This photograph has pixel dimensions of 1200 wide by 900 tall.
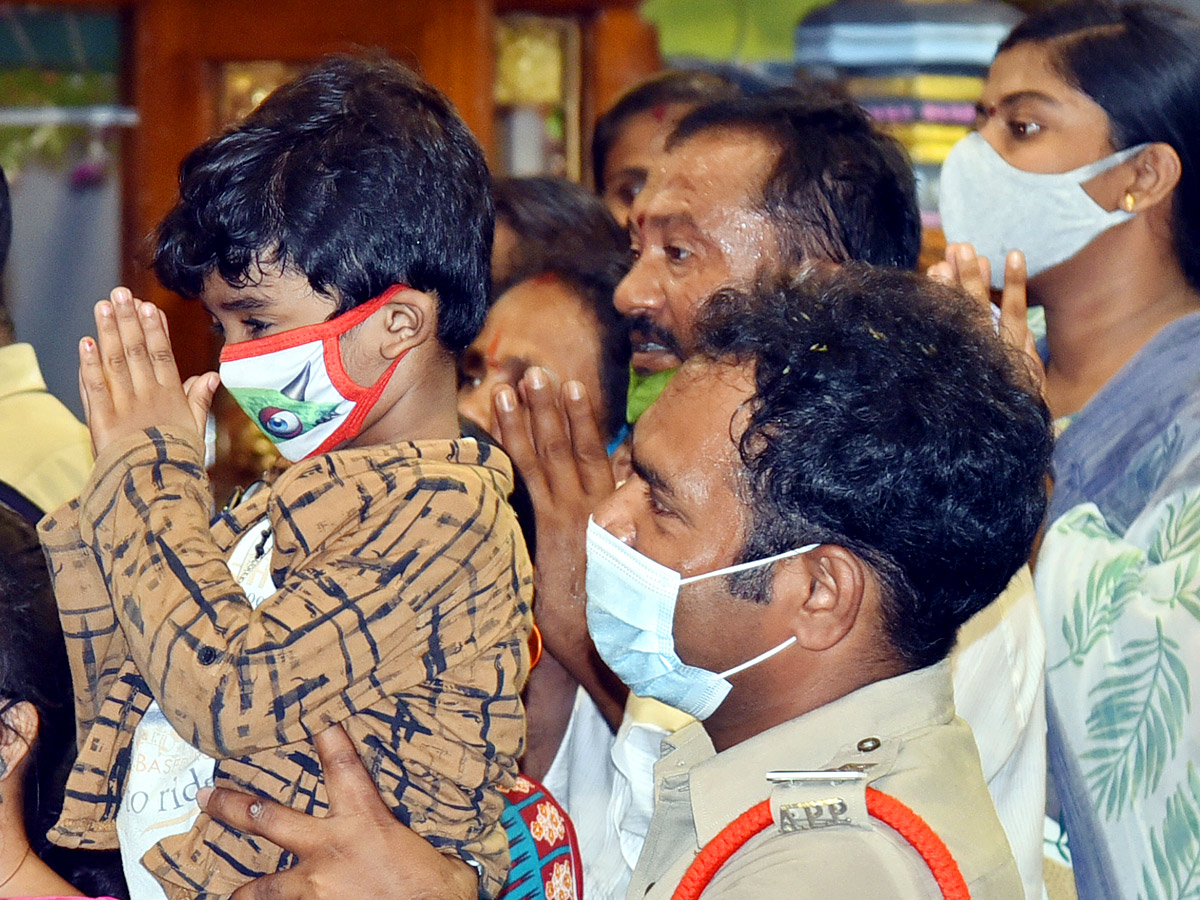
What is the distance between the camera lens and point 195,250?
1.78 metres

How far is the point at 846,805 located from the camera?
53.2 inches

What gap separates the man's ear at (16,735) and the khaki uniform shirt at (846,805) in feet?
2.52

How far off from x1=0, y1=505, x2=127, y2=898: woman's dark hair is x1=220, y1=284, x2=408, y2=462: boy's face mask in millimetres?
359

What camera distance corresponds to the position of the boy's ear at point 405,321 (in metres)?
1.84

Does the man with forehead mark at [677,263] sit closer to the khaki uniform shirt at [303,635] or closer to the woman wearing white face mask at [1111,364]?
the woman wearing white face mask at [1111,364]

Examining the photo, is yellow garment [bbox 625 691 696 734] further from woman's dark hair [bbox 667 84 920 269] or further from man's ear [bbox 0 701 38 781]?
man's ear [bbox 0 701 38 781]

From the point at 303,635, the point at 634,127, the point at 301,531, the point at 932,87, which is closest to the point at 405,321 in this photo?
the point at 301,531

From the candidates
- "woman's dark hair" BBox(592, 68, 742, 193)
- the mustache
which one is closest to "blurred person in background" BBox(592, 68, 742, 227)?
"woman's dark hair" BBox(592, 68, 742, 193)

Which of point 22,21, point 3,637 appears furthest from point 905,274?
point 22,21

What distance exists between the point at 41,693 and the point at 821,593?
0.98 meters

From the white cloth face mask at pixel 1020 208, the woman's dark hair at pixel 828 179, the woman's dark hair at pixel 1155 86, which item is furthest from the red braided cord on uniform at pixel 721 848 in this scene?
the woman's dark hair at pixel 1155 86

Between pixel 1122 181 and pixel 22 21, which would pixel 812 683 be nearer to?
pixel 1122 181

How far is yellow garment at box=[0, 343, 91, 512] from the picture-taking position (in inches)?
90.3

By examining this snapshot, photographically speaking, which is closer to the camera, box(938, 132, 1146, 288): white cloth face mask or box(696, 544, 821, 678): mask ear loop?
box(696, 544, 821, 678): mask ear loop
